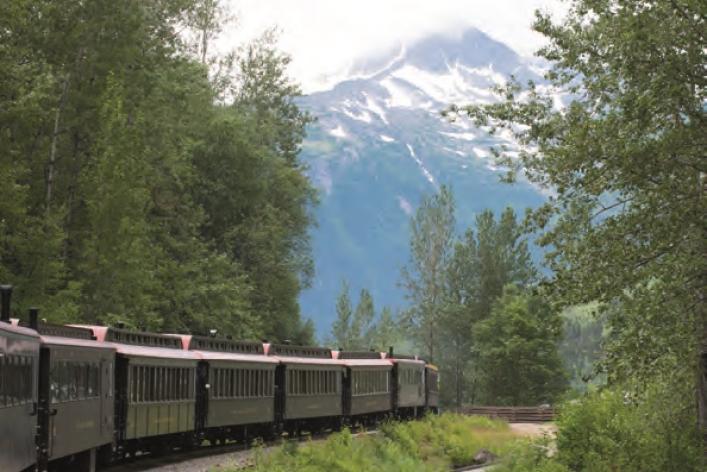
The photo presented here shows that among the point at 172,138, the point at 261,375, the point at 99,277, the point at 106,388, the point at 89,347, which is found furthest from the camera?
the point at 172,138

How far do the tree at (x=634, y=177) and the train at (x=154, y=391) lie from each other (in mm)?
8354

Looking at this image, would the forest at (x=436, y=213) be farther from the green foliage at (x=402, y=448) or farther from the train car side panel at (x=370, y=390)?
the train car side panel at (x=370, y=390)

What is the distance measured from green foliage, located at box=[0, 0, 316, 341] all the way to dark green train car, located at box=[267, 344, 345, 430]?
634cm

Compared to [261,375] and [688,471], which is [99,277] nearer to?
[261,375]

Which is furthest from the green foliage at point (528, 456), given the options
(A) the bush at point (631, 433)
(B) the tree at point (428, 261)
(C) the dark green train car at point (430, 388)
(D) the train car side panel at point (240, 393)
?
(B) the tree at point (428, 261)

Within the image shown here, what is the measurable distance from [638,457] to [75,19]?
31.0 metres

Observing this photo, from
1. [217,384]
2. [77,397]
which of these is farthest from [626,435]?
[77,397]

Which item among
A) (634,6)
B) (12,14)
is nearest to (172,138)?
(12,14)

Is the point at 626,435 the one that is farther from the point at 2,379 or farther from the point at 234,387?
the point at 2,379

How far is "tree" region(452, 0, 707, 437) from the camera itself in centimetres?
2003

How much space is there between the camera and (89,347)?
23.7 meters

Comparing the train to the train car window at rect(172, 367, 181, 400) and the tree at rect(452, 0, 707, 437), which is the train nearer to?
the train car window at rect(172, 367, 181, 400)

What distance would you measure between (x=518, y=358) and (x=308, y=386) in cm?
4610

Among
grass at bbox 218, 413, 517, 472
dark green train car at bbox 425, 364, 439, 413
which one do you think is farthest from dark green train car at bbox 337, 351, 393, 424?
dark green train car at bbox 425, 364, 439, 413
